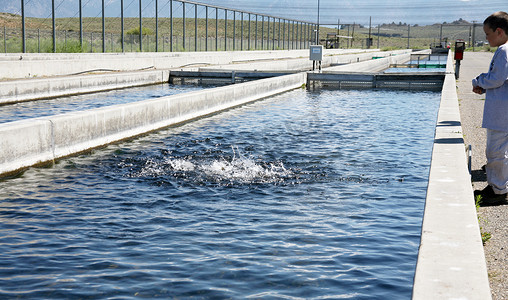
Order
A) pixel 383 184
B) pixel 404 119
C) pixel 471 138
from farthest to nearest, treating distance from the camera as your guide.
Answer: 1. pixel 404 119
2. pixel 471 138
3. pixel 383 184

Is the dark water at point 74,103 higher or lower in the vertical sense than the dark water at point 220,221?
higher

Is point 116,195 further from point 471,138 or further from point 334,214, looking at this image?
point 471,138

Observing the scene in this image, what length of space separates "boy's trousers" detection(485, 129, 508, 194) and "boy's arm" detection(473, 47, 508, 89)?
59 cm

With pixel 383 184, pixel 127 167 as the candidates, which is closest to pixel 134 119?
pixel 127 167

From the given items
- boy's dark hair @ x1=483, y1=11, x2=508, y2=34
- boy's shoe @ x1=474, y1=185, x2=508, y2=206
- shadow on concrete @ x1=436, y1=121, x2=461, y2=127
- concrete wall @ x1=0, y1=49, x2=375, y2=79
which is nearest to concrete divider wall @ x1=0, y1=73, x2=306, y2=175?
shadow on concrete @ x1=436, y1=121, x2=461, y2=127

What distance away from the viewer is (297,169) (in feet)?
36.4

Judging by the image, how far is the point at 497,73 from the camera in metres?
7.60

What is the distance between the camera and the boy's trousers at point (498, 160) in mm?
7871

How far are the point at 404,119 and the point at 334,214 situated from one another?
11.3 m

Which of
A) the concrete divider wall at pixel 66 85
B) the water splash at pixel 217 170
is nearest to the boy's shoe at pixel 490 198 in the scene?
the water splash at pixel 217 170

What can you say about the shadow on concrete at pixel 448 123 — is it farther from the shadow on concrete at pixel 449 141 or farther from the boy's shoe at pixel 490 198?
the boy's shoe at pixel 490 198

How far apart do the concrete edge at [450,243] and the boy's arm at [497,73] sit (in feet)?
3.46

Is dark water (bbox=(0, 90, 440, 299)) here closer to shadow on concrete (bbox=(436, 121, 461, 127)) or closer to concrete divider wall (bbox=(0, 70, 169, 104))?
shadow on concrete (bbox=(436, 121, 461, 127))

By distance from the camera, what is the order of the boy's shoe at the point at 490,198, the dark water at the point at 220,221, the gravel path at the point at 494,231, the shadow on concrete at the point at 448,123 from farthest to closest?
the shadow on concrete at the point at 448,123
the boy's shoe at the point at 490,198
the dark water at the point at 220,221
the gravel path at the point at 494,231
